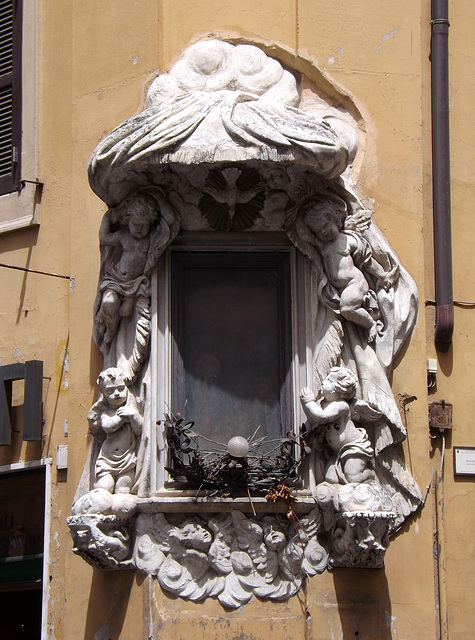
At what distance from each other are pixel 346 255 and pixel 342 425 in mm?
1000

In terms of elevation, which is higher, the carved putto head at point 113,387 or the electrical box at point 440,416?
the carved putto head at point 113,387

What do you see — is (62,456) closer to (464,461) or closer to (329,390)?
(329,390)

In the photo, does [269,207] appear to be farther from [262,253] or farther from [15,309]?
[15,309]

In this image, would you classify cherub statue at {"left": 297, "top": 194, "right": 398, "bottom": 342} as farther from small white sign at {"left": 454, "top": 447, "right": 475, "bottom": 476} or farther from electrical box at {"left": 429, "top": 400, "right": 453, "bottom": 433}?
small white sign at {"left": 454, "top": 447, "right": 475, "bottom": 476}

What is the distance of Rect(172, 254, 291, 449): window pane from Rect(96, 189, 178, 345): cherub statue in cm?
21

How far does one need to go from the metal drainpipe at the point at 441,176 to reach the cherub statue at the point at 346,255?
40 centimetres

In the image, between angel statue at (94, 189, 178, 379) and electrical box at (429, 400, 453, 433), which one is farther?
electrical box at (429, 400, 453, 433)

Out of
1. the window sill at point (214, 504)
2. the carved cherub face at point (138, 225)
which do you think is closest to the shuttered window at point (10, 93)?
the carved cherub face at point (138, 225)

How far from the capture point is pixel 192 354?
709 cm

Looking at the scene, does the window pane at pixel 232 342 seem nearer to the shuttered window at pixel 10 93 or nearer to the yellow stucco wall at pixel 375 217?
Result: the yellow stucco wall at pixel 375 217

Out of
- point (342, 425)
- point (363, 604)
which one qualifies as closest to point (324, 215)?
point (342, 425)

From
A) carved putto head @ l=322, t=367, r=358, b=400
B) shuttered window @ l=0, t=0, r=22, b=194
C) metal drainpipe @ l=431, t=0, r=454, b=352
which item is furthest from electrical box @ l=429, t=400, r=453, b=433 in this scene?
shuttered window @ l=0, t=0, r=22, b=194

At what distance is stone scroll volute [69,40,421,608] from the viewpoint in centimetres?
659

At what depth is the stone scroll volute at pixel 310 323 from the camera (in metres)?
6.59
